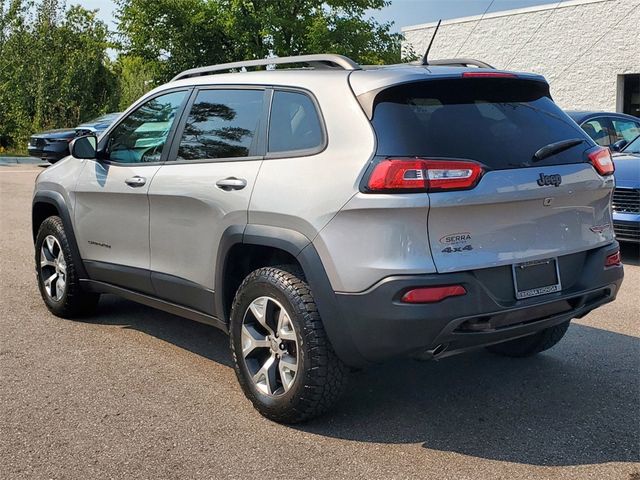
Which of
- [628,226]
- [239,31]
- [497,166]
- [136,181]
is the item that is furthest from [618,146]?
[239,31]

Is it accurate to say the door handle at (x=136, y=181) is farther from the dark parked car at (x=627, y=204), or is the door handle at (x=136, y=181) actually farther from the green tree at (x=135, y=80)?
the green tree at (x=135, y=80)

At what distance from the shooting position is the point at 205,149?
4535 mm

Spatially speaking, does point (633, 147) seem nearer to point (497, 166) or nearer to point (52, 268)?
point (497, 166)

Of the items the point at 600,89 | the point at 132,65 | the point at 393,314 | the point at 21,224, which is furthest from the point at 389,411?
the point at 132,65

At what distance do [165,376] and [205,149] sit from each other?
1.41 metres

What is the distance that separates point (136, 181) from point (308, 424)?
2.02 m

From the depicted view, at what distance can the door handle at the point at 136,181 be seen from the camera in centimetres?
489

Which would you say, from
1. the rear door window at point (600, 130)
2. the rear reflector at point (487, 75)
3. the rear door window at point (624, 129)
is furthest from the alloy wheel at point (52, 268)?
the rear door window at point (624, 129)

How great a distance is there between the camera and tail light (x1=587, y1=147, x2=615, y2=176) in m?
4.09

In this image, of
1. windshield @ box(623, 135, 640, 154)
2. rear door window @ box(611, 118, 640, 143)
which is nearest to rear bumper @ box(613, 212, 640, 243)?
windshield @ box(623, 135, 640, 154)

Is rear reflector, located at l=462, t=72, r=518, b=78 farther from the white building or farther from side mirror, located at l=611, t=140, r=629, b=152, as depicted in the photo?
the white building

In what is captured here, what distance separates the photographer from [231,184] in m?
4.18

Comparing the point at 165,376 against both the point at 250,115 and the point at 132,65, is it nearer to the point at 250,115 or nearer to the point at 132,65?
the point at 250,115

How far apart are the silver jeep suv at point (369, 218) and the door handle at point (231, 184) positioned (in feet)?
0.03
